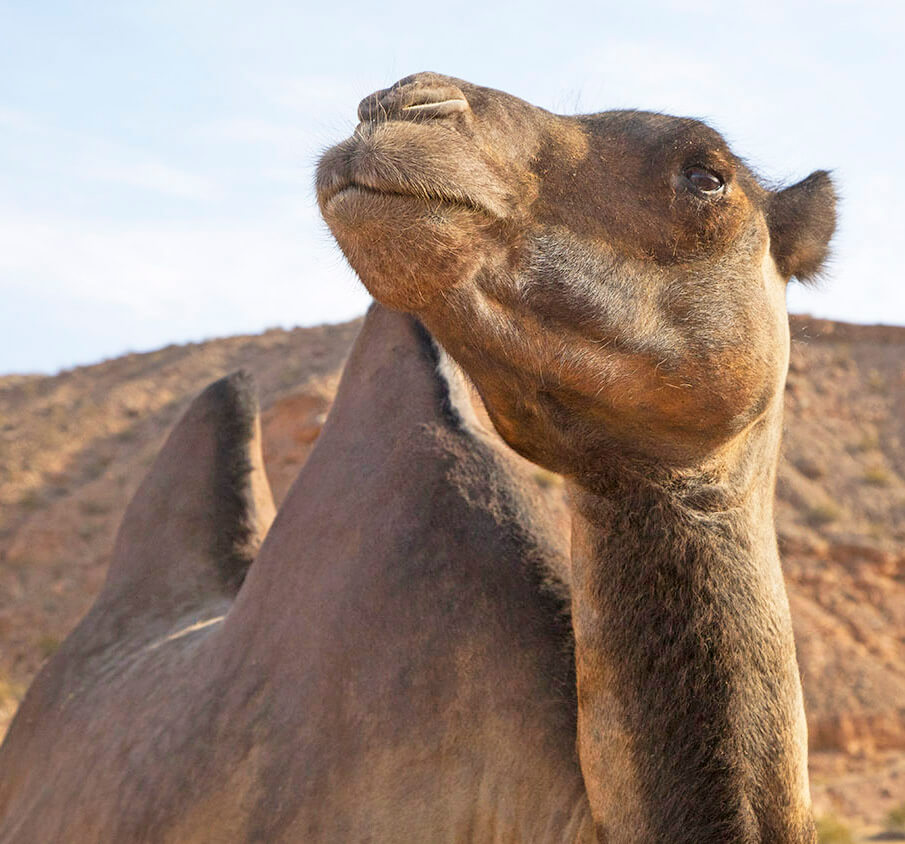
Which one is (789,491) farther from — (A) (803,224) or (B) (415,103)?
(B) (415,103)

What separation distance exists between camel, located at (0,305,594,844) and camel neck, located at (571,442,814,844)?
23 cm

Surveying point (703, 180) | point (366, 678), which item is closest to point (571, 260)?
point (703, 180)

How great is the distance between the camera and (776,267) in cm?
285

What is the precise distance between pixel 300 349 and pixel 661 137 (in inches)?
890

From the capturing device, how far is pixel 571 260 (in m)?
2.33

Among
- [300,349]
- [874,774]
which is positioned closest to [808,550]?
[874,774]

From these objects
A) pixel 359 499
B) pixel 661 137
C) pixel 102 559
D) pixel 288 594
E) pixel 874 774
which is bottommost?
pixel 874 774

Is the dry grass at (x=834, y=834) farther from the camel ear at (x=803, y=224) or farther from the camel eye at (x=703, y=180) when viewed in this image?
the camel eye at (x=703, y=180)

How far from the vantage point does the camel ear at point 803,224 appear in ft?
9.37

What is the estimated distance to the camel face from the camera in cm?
209

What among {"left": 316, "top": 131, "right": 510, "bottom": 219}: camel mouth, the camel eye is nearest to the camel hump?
the camel eye

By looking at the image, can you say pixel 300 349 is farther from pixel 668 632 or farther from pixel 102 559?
pixel 668 632

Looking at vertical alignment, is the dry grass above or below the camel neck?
below

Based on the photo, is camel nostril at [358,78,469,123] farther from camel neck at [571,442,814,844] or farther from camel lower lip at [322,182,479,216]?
camel neck at [571,442,814,844]
